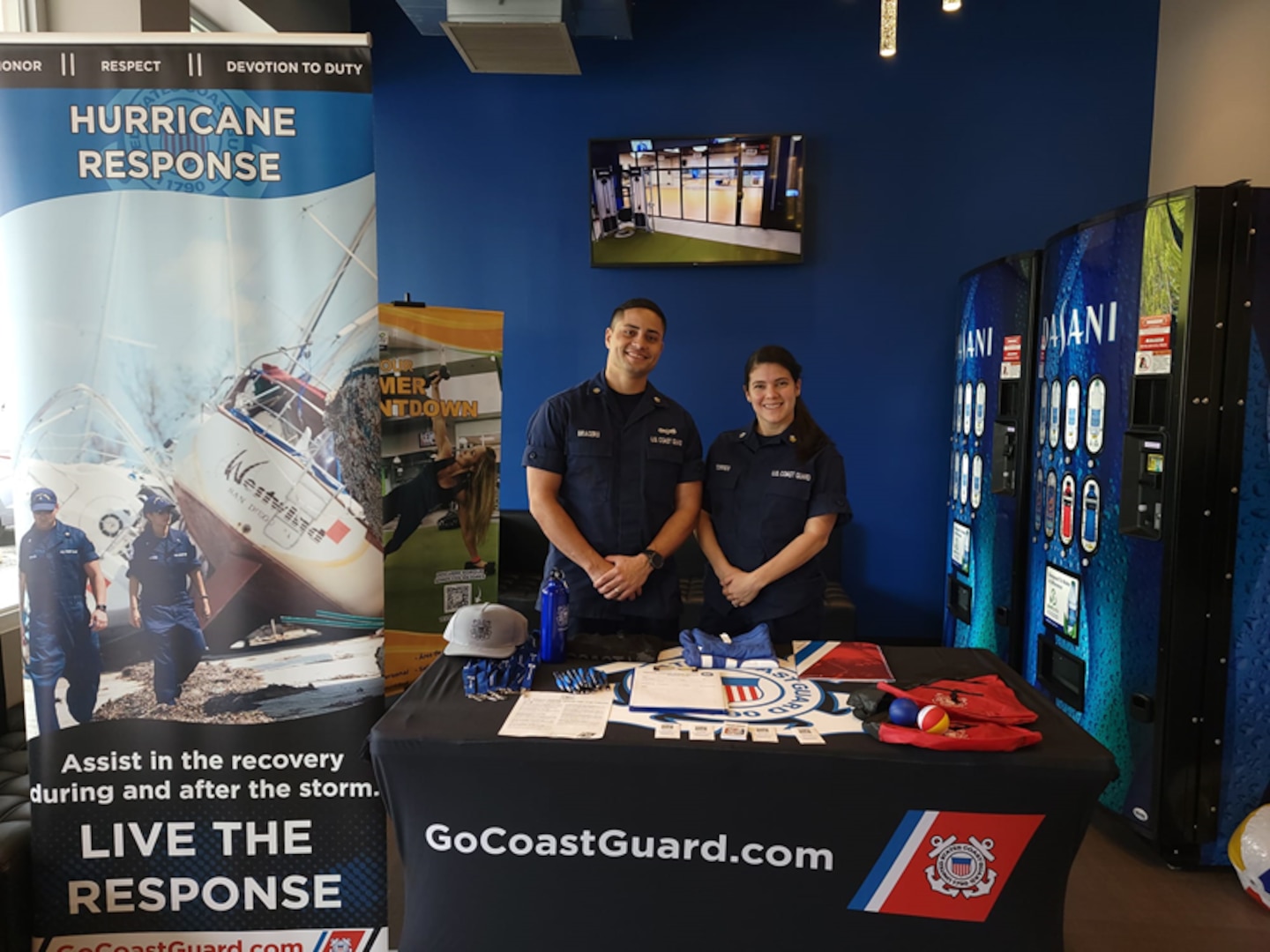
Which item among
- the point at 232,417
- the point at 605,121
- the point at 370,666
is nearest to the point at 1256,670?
the point at 370,666

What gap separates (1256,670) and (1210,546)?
400mm

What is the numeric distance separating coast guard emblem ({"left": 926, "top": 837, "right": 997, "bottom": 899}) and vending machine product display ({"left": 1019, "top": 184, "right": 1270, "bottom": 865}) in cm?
122

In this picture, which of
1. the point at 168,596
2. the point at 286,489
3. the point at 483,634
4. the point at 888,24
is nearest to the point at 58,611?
the point at 168,596

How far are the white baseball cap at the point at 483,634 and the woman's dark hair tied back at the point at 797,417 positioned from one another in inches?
41.2

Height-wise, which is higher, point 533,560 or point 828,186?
point 828,186

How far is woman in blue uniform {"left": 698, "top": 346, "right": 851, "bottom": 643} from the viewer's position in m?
2.46

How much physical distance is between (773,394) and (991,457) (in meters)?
1.58

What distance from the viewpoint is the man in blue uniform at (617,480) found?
8.08ft

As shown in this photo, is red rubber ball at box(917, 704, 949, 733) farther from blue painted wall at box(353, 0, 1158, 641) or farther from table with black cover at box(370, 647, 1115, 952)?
blue painted wall at box(353, 0, 1158, 641)

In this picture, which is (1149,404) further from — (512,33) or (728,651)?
(512,33)

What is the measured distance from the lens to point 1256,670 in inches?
93.5

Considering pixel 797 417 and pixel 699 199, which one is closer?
pixel 797 417

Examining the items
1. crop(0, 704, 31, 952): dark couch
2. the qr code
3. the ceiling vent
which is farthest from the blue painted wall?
crop(0, 704, 31, 952): dark couch

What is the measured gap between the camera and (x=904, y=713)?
1.64 meters
